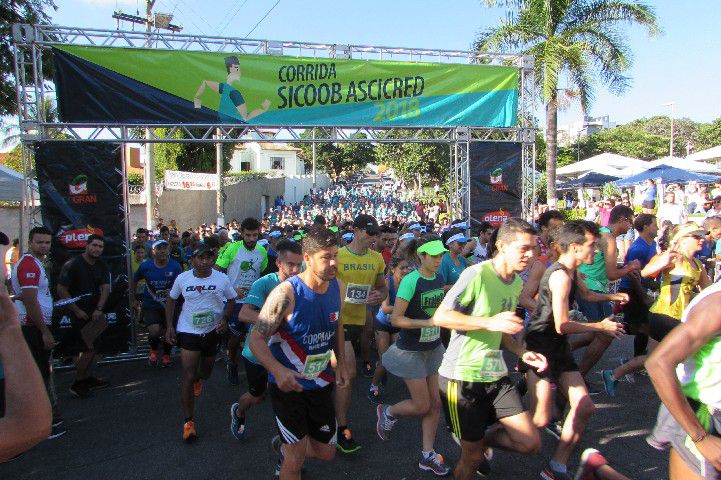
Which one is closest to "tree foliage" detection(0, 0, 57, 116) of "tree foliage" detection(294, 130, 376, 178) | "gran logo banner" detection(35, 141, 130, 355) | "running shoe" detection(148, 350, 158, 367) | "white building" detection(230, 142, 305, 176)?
"gran logo banner" detection(35, 141, 130, 355)

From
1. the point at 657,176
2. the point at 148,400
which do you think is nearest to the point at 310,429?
the point at 148,400

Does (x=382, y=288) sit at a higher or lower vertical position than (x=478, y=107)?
lower

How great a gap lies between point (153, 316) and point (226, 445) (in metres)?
3.37

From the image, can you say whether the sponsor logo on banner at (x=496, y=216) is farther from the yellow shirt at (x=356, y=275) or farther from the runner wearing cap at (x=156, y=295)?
the runner wearing cap at (x=156, y=295)

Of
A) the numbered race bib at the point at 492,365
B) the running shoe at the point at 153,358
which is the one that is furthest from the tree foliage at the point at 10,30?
the numbered race bib at the point at 492,365

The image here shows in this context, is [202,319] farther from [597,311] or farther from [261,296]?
[597,311]

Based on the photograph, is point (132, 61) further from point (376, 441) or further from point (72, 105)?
Answer: point (376, 441)

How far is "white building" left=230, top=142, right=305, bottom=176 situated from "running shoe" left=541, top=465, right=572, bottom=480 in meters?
61.2

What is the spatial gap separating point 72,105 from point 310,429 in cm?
689

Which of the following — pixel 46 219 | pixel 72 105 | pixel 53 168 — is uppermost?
pixel 72 105

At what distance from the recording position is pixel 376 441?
15.7 ft

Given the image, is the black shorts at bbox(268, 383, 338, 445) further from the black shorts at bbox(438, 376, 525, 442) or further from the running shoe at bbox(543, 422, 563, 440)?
the running shoe at bbox(543, 422, 563, 440)

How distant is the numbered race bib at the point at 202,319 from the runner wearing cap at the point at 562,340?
2.90 meters

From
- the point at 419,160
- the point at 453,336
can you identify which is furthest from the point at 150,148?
the point at 419,160
